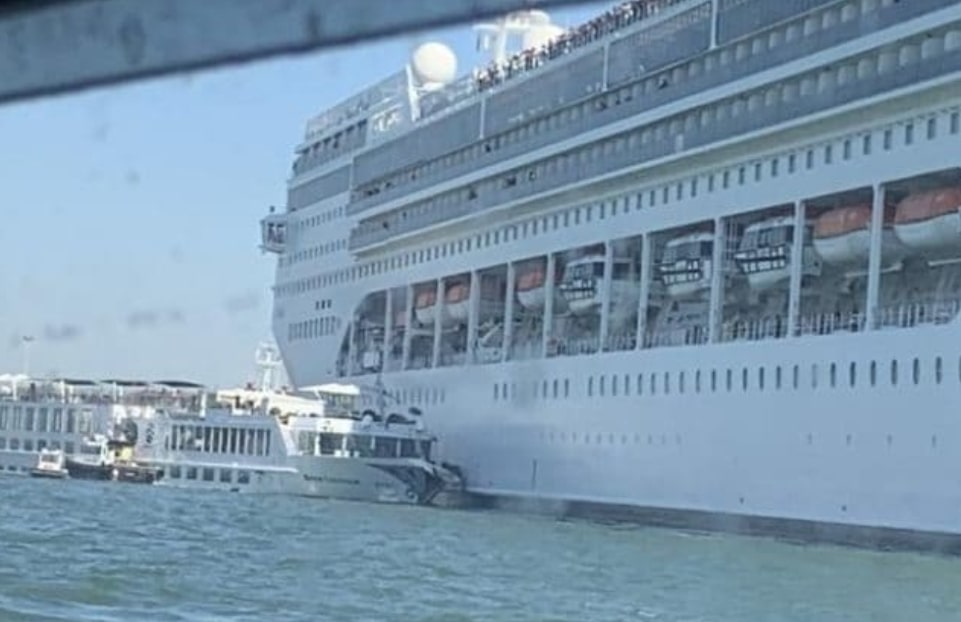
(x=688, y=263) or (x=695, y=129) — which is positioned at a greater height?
(x=695, y=129)

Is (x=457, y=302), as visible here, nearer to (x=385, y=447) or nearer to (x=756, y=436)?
(x=385, y=447)

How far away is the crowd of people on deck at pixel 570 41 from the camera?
32.5 m

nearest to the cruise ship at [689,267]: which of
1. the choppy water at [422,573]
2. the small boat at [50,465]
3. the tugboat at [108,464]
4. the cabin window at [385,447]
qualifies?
the cabin window at [385,447]

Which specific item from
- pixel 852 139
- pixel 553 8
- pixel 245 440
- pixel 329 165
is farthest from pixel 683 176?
pixel 553 8

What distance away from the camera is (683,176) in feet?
93.9

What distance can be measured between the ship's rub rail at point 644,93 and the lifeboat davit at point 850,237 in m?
2.37

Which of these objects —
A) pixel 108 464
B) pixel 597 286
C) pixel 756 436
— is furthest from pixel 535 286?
pixel 108 464

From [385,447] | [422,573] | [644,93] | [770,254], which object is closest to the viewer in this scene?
[422,573]

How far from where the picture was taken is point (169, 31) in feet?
8.41

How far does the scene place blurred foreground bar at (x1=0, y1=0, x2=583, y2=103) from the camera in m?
2.41

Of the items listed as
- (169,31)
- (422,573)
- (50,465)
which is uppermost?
(169,31)

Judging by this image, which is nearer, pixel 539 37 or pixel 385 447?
pixel 385 447

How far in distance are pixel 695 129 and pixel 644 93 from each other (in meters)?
2.41

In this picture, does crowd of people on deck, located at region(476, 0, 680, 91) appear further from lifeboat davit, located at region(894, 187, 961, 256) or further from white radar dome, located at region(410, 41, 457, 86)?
lifeboat davit, located at region(894, 187, 961, 256)
